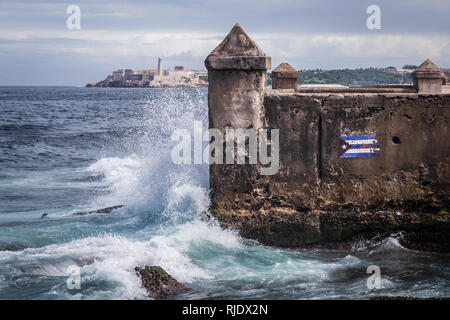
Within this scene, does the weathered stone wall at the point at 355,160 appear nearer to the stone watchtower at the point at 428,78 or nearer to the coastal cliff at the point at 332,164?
the coastal cliff at the point at 332,164

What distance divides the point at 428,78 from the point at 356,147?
5622 mm

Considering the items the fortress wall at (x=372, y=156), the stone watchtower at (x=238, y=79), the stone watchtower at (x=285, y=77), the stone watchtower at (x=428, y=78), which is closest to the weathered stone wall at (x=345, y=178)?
the fortress wall at (x=372, y=156)

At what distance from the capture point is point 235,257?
7863mm

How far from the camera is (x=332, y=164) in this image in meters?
8.12

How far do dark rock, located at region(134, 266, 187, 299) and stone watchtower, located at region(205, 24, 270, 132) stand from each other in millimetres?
2225

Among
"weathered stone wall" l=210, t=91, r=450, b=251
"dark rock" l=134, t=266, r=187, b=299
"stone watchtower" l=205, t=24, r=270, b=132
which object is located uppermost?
"stone watchtower" l=205, t=24, r=270, b=132

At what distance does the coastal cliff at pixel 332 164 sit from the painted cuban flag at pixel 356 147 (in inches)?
0.5

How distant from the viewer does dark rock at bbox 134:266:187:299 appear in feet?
21.6

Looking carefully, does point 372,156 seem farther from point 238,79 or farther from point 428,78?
point 428,78

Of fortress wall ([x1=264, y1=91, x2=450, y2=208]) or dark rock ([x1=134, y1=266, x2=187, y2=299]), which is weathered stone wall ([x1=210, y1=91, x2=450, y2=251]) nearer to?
fortress wall ([x1=264, y1=91, x2=450, y2=208])

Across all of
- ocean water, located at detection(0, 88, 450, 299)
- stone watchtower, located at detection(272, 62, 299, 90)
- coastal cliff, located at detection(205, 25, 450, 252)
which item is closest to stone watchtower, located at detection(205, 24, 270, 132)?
coastal cliff, located at detection(205, 25, 450, 252)

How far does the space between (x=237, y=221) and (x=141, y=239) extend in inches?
54.3

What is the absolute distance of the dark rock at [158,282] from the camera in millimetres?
6587
